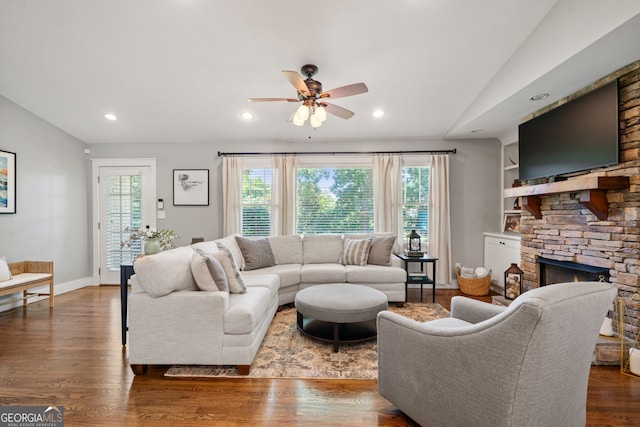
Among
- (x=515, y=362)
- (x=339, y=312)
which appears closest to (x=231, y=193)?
(x=339, y=312)

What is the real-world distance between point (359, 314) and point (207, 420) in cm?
136

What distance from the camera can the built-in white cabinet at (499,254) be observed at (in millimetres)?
4020

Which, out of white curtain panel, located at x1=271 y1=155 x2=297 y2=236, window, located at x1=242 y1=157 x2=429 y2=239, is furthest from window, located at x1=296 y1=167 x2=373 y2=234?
white curtain panel, located at x1=271 y1=155 x2=297 y2=236

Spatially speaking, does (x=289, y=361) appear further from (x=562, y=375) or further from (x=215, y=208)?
(x=215, y=208)

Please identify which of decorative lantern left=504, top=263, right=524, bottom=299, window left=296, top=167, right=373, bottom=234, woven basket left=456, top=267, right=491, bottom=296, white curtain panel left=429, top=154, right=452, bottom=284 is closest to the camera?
decorative lantern left=504, top=263, right=524, bottom=299

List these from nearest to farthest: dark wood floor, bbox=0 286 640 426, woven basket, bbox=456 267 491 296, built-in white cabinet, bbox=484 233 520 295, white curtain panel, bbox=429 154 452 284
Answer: dark wood floor, bbox=0 286 640 426 < built-in white cabinet, bbox=484 233 520 295 < woven basket, bbox=456 267 491 296 < white curtain panel, bbox=429 154 452 284

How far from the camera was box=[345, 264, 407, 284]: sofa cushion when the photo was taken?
3764 mm

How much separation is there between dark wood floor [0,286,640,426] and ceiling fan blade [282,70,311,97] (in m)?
2.39

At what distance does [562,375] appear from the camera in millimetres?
1262

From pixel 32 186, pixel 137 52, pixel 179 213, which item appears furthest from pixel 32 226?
pixel 137 52

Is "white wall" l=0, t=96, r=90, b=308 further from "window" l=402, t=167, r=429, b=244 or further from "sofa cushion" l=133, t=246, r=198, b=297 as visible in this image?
"window" l=402, t=167, r=429, b=244

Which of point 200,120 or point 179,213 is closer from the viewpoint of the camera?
point 200,120

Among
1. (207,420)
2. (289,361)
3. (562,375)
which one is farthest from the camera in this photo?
(289,361)

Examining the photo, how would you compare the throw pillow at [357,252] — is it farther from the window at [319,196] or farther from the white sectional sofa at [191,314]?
the white sectional sofa at [191,314]
